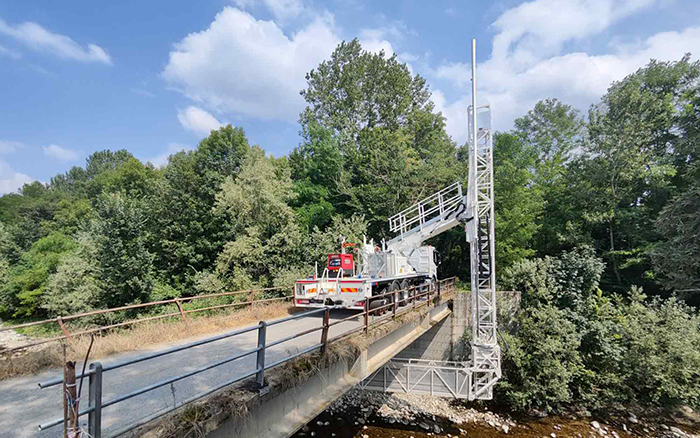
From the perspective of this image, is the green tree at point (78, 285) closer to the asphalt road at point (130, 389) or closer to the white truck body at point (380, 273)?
the white truck body at point (380, 273)

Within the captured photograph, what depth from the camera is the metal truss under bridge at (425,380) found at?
41.7 ft

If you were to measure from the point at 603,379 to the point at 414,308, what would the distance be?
9.63 meters

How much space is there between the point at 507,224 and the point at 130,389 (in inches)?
884

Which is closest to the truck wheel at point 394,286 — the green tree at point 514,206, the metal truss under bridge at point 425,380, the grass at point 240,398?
the metal truss under bridge at point 425,380

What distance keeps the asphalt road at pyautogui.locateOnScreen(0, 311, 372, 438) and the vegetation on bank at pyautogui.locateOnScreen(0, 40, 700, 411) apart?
12041mm

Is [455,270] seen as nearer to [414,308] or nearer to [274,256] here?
[274,256]

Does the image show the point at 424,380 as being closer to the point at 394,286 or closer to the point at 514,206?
the point at 394,286

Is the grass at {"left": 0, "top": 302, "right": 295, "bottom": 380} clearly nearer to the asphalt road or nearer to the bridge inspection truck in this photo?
the asphalt road

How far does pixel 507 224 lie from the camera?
72.1 feet

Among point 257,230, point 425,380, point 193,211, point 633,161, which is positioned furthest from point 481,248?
point 193,211

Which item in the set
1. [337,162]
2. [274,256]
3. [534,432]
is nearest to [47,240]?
[274,256]

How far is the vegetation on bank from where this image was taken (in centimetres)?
1398

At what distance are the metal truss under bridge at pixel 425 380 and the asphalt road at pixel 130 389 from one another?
7562 mm

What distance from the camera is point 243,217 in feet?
72.2
